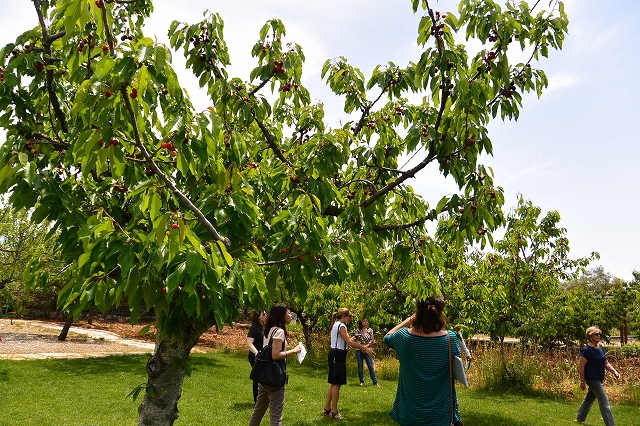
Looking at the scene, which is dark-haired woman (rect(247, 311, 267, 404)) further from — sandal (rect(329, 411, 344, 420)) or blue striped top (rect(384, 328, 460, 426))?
blue striped top (rect(384, 328, 460, 426))

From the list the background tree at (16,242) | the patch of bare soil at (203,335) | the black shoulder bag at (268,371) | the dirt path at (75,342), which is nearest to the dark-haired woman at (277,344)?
the black shoulder bag at (268,371)

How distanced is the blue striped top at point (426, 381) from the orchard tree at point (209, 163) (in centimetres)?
71

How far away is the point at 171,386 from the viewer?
404 centimetres

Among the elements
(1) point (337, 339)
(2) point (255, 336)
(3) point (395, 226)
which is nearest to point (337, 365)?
(1) point (337, 339)

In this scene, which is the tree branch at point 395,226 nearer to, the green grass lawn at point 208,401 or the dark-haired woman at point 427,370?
the dark-haired woman at point 427,370

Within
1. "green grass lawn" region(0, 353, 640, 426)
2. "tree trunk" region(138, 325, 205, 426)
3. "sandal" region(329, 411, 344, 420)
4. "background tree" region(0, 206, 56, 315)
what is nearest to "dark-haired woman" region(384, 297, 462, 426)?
"tree trunk" region(138, 325, 205, 426)

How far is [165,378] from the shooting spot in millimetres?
4020

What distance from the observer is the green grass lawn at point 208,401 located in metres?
7.90

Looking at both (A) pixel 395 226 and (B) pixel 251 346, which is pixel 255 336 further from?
(A) pixel 395 226

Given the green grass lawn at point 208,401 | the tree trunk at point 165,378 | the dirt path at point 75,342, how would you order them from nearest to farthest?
the tree trunk at point 165,378, the green grass lawn at point 208,401, the dirt path at point 75,342

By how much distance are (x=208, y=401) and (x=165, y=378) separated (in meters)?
5.87

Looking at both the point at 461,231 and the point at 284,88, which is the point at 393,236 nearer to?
the point at 461,231

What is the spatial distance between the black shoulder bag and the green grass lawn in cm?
229

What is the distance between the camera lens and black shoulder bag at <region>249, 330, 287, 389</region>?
213 inches
